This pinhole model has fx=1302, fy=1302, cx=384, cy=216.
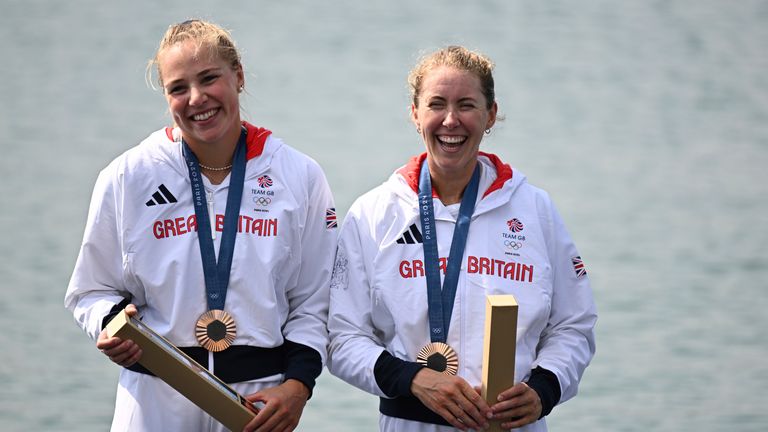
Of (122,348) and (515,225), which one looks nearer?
(122,348)

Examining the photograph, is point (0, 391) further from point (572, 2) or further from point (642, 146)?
point (572, 2)

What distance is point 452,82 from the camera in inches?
137

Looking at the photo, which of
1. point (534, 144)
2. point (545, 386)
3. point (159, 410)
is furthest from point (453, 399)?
point (534, 144)

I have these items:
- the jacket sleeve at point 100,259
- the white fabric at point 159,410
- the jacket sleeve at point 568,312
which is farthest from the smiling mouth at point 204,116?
the jacket sleeve at point 568,312

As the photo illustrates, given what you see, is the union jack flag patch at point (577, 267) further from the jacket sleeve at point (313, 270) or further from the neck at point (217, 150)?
the neck at point (217, 150)

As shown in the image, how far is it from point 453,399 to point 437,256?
1.31ft

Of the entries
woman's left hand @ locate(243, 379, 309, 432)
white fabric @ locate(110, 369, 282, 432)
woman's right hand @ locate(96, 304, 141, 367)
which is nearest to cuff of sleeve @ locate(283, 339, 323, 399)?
woman's left hand @ locate(243, 379, 309, 432)

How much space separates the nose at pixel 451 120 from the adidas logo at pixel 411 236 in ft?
0.99

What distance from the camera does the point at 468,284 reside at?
349 cm

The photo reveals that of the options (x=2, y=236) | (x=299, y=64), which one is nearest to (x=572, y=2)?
A: (x=299, y=64)

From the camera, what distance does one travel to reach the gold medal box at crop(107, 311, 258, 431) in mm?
3186

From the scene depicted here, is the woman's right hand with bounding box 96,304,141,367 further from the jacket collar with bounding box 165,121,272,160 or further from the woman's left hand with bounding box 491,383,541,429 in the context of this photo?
the woman's left hand with bounding box 491,383,541,429

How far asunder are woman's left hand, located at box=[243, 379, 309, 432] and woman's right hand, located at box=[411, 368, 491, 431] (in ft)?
1.03

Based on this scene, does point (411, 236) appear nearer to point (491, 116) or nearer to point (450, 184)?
point (450, 184)
